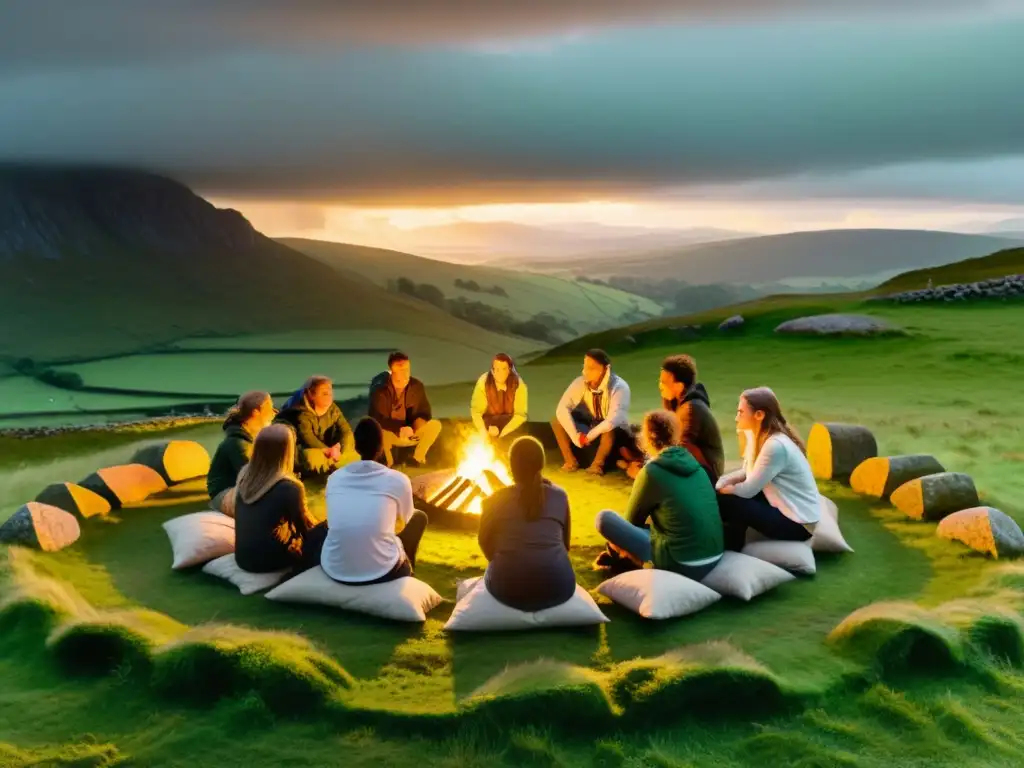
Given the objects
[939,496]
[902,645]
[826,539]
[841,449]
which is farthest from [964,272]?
[902,645]

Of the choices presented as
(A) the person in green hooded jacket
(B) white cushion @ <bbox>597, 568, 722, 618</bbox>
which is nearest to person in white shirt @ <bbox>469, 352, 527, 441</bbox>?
(A) the person in green hooded jacket

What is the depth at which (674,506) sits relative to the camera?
693 centimetres

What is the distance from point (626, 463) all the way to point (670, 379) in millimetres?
2815

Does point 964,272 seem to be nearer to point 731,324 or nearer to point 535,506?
point 731,324

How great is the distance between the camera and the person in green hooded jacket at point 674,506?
693 centimetres

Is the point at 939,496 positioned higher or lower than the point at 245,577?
higher

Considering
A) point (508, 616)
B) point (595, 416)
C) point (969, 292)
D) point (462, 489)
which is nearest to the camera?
point (508, 616)

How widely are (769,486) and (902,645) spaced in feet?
6.83

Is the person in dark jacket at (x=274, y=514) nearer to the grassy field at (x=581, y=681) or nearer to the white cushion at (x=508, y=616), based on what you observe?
the grassy field at (x=581, y=681)

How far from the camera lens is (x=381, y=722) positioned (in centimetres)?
524

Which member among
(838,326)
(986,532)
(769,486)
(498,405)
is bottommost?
(986,532)

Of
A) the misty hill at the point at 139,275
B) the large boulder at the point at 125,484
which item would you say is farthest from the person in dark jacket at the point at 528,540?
the misty hill at the point at 139,275

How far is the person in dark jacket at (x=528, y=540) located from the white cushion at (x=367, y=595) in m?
0.68

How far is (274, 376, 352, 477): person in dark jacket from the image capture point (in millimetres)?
10266
